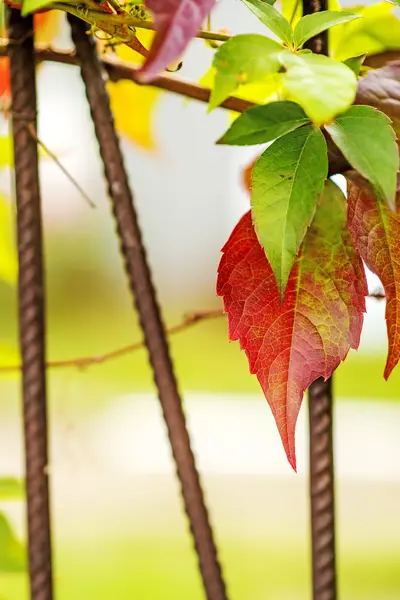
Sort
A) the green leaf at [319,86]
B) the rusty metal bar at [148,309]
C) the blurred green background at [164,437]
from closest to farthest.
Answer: the green leaf at [319,86]
the rusty metal bar at [148,309]
the blurred green background at [164,437]

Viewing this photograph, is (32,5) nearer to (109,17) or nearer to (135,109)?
(109,17)

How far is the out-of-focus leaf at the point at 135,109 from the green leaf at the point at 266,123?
5.2 inches

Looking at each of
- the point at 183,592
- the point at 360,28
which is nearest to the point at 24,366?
the point at 360,28

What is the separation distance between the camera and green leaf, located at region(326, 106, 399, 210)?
0.43 ft

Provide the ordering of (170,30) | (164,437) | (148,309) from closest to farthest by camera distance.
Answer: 1. (170,30)
2. (148,309)
3. (164,437)

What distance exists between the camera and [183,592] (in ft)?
5.65

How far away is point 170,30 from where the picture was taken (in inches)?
4.6

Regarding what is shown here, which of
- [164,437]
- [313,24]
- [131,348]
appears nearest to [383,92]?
[313,24]

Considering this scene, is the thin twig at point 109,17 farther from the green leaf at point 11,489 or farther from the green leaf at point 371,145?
the green leaf at point 11,489

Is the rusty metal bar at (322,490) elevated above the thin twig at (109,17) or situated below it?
below

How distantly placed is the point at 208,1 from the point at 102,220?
471cm

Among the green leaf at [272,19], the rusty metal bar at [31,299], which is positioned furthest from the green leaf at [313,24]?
the rusty metal bar at [31,299]

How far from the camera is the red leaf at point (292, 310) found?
0.55ft

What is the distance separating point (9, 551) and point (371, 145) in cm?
18
